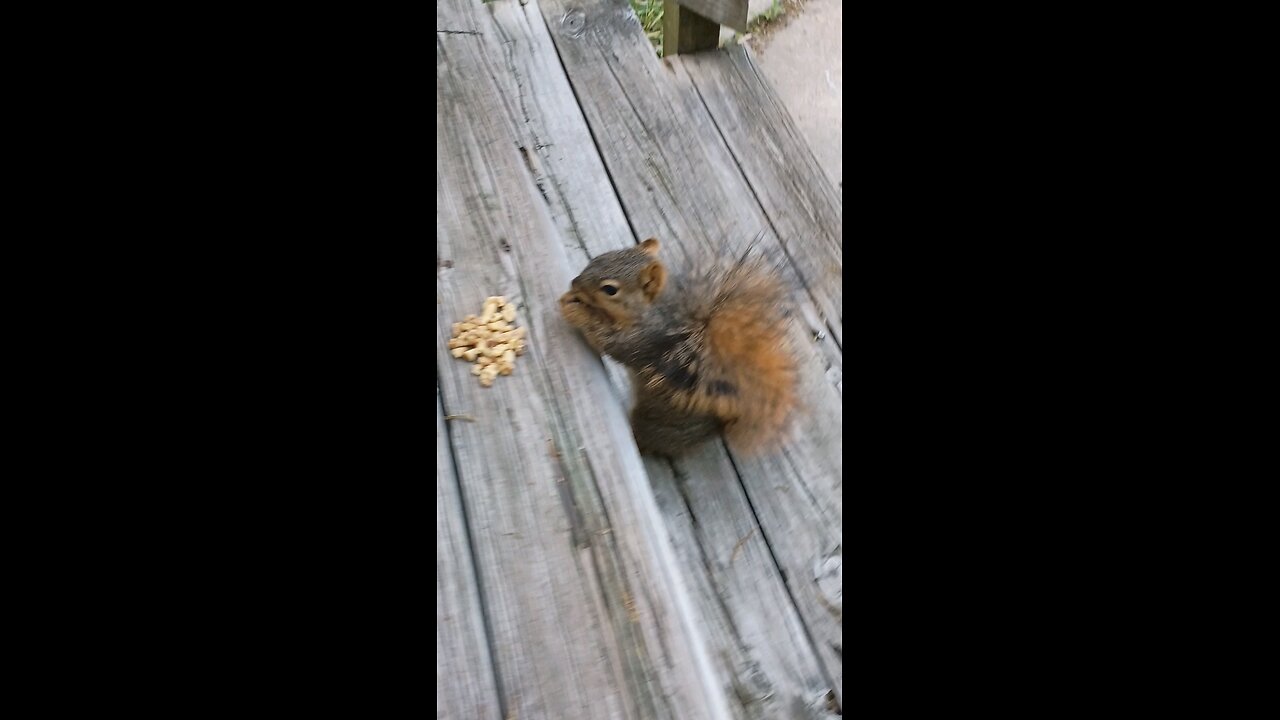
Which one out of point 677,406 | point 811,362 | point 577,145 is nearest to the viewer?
point 677,406

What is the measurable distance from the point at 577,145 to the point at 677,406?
Result: 60 cm

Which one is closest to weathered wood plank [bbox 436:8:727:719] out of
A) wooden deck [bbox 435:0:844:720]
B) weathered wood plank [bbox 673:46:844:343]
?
wooden deck [bbox 435:0:844:720]

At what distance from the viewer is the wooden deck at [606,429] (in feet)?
3.66

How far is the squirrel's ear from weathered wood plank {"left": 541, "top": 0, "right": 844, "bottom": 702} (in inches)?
4.2

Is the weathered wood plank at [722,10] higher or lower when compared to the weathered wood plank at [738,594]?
higher

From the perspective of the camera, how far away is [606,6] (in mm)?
1925

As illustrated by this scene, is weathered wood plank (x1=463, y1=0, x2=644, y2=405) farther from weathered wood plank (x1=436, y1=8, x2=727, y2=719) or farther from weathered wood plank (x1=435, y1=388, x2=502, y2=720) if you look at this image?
weathered wood plank (x1=435, y1=388, x2=502, y2=720)

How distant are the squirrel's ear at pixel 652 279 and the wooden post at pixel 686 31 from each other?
0.71 meters

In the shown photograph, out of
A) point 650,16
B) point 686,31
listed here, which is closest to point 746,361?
point 686,31

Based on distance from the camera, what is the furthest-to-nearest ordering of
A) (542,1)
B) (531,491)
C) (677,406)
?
(542,1) → (677,406) → (531,491)

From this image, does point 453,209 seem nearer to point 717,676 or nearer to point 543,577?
point 543,577

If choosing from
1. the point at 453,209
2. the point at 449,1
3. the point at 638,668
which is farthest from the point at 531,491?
the point at 449,1

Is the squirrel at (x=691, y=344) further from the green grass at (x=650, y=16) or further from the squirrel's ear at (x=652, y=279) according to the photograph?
the green grass at (x=650, y=16)

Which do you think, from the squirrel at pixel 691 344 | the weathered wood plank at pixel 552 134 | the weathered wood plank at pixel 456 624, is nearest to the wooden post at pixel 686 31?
the weathered wood plank at pixel 552 134
